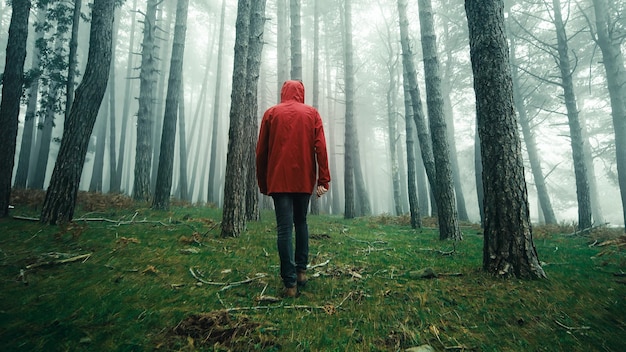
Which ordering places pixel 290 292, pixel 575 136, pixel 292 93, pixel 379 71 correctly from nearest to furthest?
1. pixel 290 292
2. pixel 292 93
3. pixel 575 136
4. pixel 379 71

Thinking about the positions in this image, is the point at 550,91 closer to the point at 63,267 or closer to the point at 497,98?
the point at 497,98

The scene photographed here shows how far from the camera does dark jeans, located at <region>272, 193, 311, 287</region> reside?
9.77ft

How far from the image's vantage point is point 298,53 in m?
12.6

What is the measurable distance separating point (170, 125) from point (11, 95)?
3.72m

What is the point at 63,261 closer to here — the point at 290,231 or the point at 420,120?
the point at 290,231

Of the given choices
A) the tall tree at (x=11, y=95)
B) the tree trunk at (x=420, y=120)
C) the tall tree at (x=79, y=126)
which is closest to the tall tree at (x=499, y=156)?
the tree trunk at (x=420, y=120)

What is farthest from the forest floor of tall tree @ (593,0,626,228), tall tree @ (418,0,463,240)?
tall tree @ (593,0,626,228)

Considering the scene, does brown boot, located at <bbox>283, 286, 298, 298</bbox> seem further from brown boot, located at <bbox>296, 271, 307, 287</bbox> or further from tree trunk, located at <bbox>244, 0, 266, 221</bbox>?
tree trunk, located at <bbox>244, 0, 266, 221</bbox>

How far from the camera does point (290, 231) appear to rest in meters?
3.07

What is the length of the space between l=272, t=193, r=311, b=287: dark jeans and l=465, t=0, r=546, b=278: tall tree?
7.84ft

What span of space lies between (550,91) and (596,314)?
72.5 ft

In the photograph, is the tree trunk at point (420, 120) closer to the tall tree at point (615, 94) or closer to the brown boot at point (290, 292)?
the brown boot at point (290, 292)

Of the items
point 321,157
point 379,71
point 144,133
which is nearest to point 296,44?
point 144,133

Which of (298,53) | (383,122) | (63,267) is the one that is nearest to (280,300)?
(63,267)
